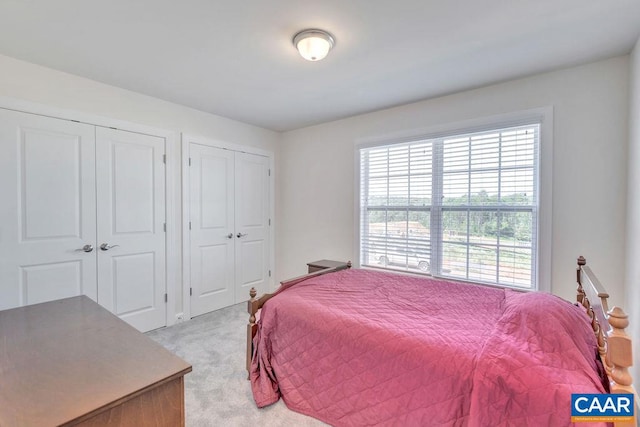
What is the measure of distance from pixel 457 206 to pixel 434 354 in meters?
1.96

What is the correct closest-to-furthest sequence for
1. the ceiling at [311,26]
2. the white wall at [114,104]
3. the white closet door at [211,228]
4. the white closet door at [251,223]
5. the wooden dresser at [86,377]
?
the wooden dresser at [86,377] < the ceiling at [311,26] < the white wall at [114,104] < the white closet door at [211,228] < the white closet door at [251,223]

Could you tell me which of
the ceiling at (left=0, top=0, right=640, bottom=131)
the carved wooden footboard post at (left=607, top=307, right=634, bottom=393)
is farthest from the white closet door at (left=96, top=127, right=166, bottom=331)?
the carved wooden footboard post at (left=607, top=307, right=634, bottom=393)

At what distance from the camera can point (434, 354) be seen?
4.74 feet

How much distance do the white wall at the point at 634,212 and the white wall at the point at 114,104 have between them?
383 centimetres

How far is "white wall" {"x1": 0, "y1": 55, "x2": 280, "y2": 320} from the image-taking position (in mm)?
2406

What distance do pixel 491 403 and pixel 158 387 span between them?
50.3 inches

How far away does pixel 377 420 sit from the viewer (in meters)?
1.57

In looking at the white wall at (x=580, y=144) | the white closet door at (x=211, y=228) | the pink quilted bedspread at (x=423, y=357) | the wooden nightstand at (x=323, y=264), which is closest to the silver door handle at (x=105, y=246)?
the white closet door at (x=211, y=228)

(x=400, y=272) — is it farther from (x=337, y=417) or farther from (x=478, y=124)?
(x=337, y=417)

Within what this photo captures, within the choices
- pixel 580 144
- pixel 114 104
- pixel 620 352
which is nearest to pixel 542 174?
pixel 580 144

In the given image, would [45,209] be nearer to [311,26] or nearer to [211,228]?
[211,228]

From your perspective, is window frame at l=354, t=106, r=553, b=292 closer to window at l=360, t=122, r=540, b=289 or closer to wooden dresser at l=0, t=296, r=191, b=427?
window at l=360, t=122, r=540, b=289

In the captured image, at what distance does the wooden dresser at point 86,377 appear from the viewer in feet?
2.61

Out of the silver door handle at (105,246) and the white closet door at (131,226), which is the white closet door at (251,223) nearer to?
the white closet door at (131,226)
